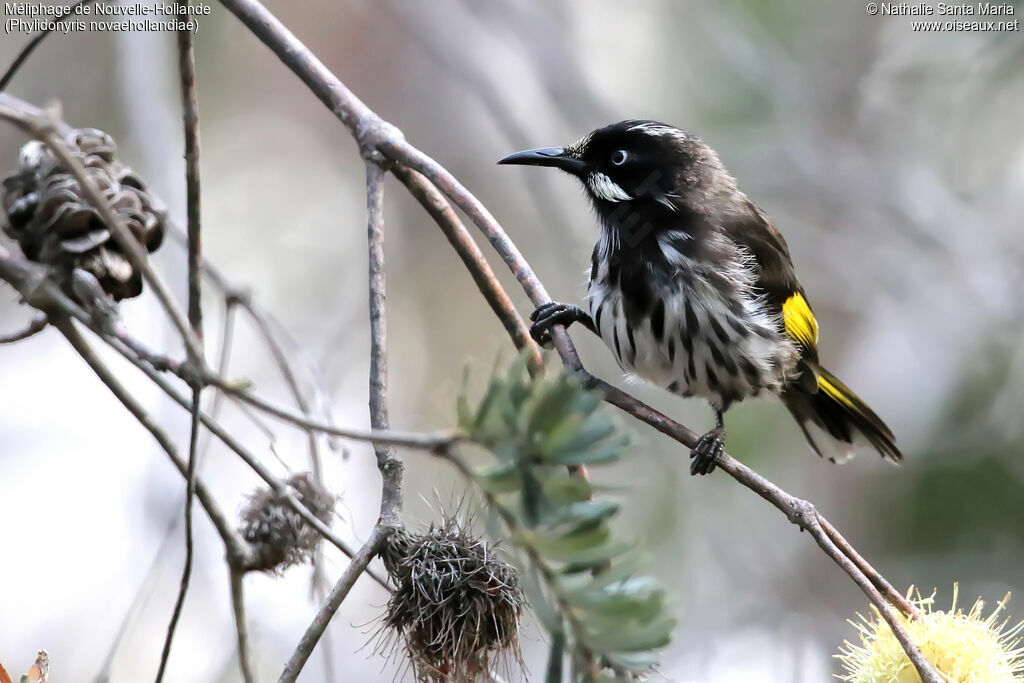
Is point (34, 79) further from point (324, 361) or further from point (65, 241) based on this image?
point (65, 241)

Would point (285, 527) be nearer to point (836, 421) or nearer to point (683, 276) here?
point (683, 276)

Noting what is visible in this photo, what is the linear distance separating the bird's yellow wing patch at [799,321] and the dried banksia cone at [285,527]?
2111 mm

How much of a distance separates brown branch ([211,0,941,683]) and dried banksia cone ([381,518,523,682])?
586 mm

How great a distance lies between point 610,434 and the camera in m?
1.36

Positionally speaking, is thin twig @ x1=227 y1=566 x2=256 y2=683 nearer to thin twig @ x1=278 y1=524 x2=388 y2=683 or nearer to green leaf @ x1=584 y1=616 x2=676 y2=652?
thin twig @ x1=278 y1=524 x2=388 y2=683

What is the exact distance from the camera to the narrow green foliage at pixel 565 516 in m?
1.34

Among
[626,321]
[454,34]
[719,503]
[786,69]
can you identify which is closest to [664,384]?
[626,321]

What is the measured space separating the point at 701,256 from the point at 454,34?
4.13 m

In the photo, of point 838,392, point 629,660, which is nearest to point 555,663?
point 629,660

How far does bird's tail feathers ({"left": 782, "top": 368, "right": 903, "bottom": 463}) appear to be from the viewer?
186 inches

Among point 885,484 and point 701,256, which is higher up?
point 885,484

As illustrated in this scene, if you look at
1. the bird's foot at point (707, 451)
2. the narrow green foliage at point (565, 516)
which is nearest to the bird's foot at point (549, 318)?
the bird's foot at point (707, 451)

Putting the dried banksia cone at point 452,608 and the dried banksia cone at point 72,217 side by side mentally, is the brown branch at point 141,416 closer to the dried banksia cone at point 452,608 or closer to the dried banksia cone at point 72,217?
the dried banksia cone at point 72,217

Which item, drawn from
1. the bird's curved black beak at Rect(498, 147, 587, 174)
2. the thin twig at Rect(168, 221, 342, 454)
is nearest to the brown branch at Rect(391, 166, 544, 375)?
the thin twig at Rect(168, 221, 342, 454)
